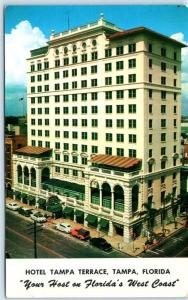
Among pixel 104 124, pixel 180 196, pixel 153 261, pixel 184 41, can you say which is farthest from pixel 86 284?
pixel 184 41

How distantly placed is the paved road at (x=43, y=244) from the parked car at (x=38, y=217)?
0.49m

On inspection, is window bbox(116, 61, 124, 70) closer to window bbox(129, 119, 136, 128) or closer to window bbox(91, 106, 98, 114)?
window bbox(91, 106, 98, 114)

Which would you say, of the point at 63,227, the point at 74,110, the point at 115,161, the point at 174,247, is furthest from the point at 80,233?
the point at 74,110

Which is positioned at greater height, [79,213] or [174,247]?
[79,213]

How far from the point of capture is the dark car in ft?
65.8

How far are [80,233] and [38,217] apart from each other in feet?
9.36

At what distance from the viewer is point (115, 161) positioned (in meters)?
22.4

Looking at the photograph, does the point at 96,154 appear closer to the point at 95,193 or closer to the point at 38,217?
the point at 95,193

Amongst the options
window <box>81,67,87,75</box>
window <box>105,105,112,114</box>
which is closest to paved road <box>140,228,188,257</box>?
window <box>105,105,112,114</box>

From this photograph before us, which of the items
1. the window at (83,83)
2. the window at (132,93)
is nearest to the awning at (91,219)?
the window at (132,93)

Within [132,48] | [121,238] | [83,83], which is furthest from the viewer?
[83,83]

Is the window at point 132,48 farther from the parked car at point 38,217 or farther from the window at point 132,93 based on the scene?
the parked car at point 38,217

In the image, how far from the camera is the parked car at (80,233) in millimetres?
21516

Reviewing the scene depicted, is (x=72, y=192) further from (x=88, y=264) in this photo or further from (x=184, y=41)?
(x=184, y=41)
